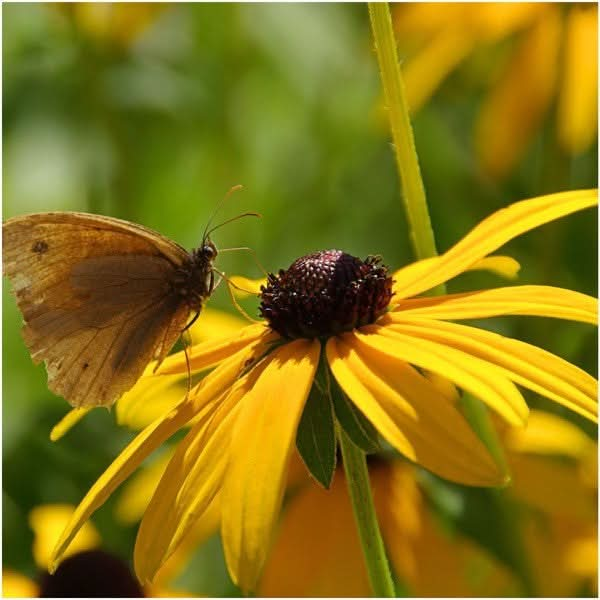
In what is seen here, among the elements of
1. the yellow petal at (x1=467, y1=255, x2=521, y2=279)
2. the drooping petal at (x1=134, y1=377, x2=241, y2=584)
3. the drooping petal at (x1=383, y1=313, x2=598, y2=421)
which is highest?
the yellow petal at (x1=467, y1=255, x2=521, y2=279)

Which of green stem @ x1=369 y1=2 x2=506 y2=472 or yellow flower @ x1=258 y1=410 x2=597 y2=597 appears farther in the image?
yellow flower @ x1=258 y1=410 x2=597 y2=597

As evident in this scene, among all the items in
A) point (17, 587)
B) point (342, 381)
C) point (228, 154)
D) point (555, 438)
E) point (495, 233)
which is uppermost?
point (228, 154)

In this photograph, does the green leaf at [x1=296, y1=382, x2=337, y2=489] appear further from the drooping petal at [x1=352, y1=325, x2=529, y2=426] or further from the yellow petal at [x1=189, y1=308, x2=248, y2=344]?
the yellow petal at [x1=189, y1=308, x2=248, y2=344]

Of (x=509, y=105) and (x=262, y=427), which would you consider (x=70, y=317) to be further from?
(x=509, y=105)

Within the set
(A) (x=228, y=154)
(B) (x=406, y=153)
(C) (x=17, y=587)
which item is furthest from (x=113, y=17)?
(B) (x=406, y=153)

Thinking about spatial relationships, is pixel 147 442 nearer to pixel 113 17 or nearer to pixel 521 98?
pixel 521 98

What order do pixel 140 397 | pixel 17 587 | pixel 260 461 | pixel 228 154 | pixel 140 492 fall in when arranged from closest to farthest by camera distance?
pixel 260 461
pixel 140 397
pixel 17 587
pixel 140 492
pixel 228 154

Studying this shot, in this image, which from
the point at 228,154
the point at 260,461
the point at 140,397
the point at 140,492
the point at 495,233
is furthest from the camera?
the point at 228,154

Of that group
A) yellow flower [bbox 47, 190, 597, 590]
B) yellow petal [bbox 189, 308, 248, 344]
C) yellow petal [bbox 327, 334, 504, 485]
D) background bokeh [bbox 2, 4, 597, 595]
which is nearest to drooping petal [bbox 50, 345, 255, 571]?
yellow flower [bbox 47, 190, 597, 590]
